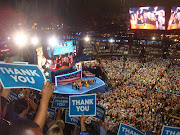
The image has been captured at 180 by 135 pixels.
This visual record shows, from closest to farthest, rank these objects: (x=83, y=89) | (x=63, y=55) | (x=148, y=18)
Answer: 1. (x=83, y=89)
2. (x=63, y=55)
3. (x=148, y=18)

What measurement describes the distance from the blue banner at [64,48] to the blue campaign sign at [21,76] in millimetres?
17601

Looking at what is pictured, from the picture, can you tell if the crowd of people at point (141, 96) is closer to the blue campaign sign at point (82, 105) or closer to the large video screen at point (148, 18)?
the blue campaign sign at point (82, 105)

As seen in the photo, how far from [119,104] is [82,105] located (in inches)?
269

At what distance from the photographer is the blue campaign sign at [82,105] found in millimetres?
5094

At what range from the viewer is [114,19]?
49.0 meters

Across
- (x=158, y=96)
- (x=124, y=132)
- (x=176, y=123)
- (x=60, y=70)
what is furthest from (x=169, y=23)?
(x=124, y=132)

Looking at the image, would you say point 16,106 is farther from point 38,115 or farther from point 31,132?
point 31,132

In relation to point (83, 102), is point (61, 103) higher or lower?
lower

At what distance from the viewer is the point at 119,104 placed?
11.5m

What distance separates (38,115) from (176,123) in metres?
9.22

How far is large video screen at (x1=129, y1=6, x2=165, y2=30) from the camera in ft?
78.5

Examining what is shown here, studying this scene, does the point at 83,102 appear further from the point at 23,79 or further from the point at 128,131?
the point at 23,79

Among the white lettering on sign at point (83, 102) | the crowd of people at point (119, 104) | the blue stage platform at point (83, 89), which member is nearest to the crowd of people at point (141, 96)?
the crowd of people at point (119, 104)

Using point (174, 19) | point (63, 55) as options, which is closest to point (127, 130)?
point (63, 55)
